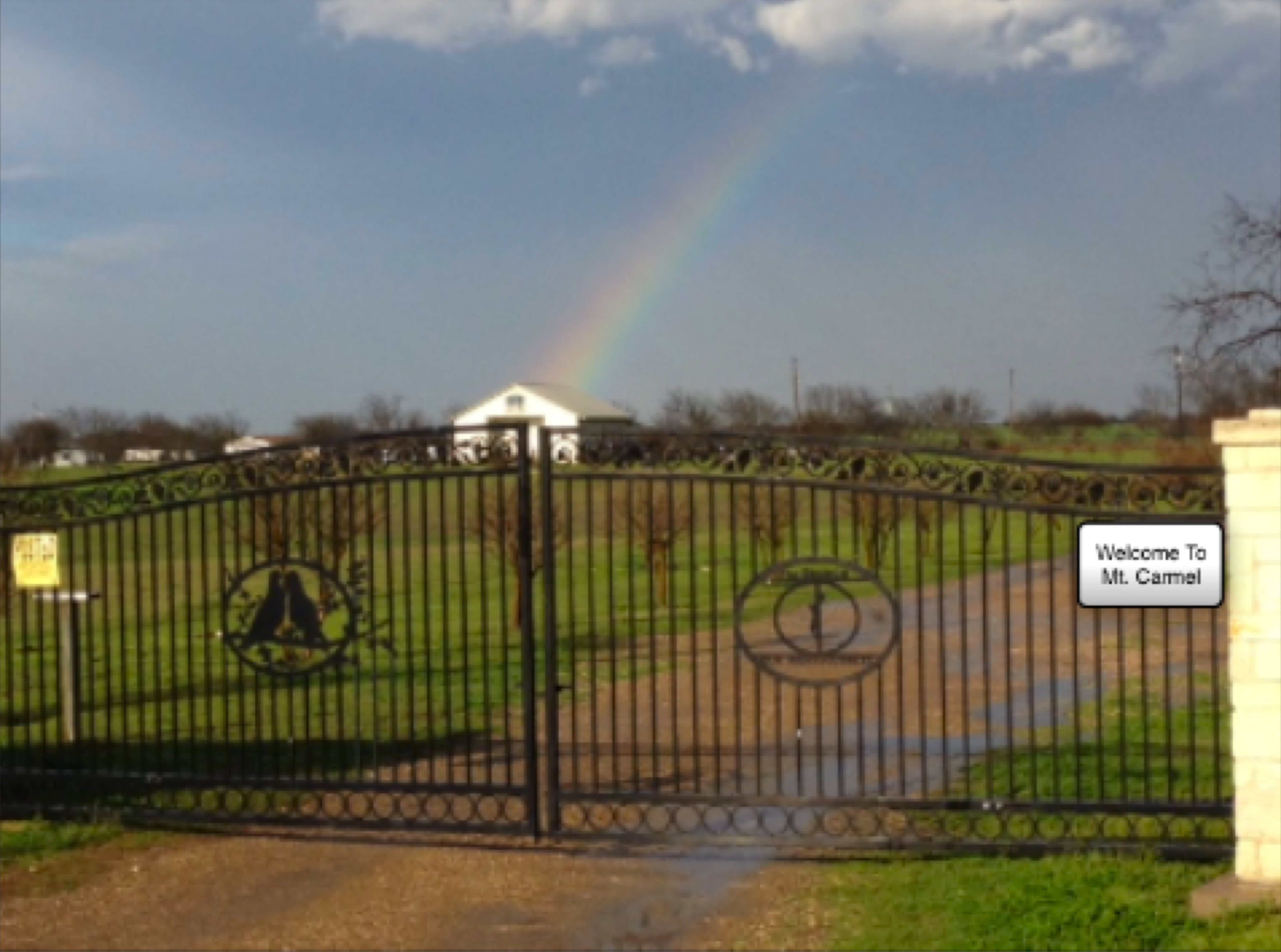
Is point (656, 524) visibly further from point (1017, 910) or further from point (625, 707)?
point (1017, 910)

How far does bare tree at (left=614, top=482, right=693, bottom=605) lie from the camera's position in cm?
804

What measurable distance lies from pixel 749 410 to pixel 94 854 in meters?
28.0

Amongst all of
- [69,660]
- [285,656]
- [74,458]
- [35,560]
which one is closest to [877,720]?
[285,656]

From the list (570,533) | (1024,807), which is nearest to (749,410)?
(570,533)

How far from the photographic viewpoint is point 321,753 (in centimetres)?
891

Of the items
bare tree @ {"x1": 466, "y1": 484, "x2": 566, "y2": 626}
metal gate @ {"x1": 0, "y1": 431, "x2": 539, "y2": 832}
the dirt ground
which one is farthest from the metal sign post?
bare tree @ {"x1": 466, "y1": 484, "x2": 566, "y2": 626}

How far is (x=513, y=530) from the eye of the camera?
15.4m

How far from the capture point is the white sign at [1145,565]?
6.17 metres

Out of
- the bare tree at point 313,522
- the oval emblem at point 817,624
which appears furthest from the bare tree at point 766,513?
the oval emblem at point 817,624

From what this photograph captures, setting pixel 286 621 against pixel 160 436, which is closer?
pixel 286 621

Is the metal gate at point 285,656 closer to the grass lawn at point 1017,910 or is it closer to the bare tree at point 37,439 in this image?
the grass lawn at point 1017,910

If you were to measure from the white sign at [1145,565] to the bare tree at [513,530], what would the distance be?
7.55ft

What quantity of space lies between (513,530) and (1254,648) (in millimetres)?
10182

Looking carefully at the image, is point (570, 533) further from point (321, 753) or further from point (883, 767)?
point (883, 767)
